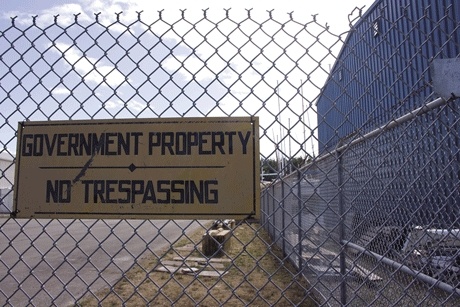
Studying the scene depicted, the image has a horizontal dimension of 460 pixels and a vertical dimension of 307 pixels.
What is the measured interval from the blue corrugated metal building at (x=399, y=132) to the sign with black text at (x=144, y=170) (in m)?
0.58

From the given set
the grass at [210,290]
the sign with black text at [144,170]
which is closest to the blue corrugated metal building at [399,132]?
the sign with black text at [144,170]

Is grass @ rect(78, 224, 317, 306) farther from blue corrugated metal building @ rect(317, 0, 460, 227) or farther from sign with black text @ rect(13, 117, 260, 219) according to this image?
sign with black text @ rect(13, 117, 260, 219)

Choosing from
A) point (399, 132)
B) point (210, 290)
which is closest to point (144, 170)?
point (399, 132)

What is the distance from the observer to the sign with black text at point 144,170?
82.5 inches

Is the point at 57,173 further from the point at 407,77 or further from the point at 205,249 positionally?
the point at 205,249

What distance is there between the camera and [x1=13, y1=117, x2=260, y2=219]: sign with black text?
2.10 metres

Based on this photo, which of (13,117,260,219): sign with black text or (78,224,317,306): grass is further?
(78,224,317,306): grass

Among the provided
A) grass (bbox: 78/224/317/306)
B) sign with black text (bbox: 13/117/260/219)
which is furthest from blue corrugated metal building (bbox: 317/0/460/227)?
grass (bbox: 78/224/317/306)

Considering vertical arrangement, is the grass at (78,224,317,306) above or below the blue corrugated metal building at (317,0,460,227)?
below

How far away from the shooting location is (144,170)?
6.94 ft

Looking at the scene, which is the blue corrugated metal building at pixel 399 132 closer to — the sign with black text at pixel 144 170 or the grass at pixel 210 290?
the sign with black text at pixel 144 170

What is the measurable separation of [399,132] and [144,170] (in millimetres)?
1961

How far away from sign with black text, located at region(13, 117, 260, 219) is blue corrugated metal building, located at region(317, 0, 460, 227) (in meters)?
0.58

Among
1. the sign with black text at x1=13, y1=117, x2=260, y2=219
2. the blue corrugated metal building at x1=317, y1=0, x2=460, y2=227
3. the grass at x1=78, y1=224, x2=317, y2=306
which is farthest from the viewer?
the grass at x1=78, y1=224, x2=317, y2=306
